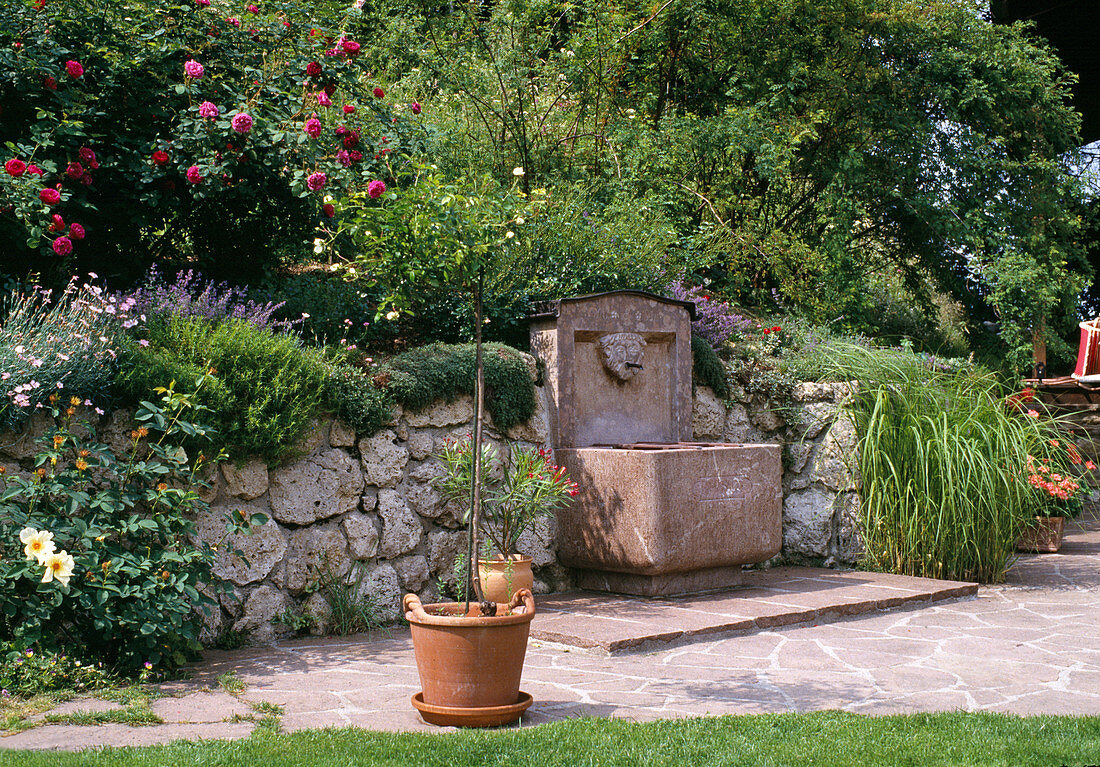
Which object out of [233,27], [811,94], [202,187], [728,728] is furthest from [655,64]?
[728,728]

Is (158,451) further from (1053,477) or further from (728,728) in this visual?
(1053,477)

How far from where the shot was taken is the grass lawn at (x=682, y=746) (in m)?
3.01

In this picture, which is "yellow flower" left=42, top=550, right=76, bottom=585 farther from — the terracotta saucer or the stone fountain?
the stone fountain

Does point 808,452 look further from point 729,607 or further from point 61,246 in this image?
point 61,246

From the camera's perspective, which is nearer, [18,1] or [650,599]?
[18,1]

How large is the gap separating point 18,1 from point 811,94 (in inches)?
302

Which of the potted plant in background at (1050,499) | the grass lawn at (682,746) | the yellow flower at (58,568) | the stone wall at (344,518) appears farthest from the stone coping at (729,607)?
the yellow flower at (58,568)

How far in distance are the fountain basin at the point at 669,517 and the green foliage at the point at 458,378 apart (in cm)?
49

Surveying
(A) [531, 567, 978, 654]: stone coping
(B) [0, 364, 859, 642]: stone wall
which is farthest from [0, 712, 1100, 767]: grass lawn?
(B) [0, 364, 859, 642]: stone wall

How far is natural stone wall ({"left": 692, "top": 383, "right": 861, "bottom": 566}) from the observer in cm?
716

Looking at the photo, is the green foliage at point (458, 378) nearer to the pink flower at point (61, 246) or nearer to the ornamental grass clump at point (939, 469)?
the pink flower at point (61, 246)

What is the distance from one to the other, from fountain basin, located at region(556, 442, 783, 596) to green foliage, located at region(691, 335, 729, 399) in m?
1.10

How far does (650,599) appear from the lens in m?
5.98

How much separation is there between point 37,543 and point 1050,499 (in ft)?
26.0
